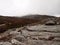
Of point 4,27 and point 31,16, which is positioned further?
point 31,16

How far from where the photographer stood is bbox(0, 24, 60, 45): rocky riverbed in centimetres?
1208

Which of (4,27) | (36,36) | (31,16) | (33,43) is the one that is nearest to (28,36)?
(36,36)

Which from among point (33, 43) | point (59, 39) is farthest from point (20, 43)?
point (59, 39)

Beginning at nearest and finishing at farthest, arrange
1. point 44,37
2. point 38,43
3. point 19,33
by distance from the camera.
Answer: point 38,43, point 44,37, point 19,33

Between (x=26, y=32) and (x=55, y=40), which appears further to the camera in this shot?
(x=26, y=32)

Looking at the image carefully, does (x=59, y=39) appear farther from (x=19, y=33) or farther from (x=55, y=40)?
(x=19, y=33)

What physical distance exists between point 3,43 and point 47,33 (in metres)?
3.65

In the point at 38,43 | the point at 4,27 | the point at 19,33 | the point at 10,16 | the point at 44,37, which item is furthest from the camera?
the point at 10,16

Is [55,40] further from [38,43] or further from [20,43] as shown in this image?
[20,43]

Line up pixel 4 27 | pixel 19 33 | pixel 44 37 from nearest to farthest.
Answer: pixel 44 37 → pixel 19 33 → pixel 4 27

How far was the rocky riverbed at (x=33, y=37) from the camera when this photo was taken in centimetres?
1208

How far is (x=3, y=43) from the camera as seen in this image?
1231 cm

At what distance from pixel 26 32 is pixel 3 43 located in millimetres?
2585

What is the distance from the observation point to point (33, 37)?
511 inches
